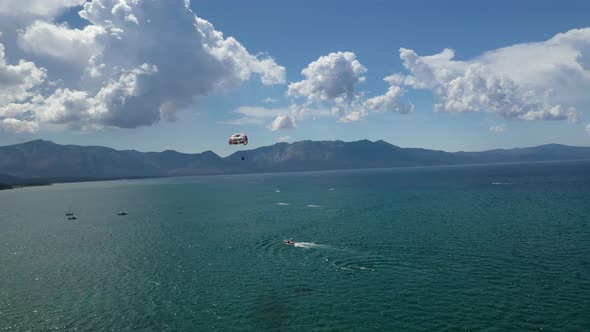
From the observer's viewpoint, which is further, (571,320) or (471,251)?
(471,251)

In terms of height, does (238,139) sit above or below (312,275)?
above

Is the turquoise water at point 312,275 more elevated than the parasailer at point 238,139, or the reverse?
the parasailer at point 238,139

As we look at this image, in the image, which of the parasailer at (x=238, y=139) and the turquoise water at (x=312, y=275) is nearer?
the turquoise water at (x=312, y=275)

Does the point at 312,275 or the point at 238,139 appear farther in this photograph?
the point at 238,139

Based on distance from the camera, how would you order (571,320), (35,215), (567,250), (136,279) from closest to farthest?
(571,320), (136,279), (567,250), (35,215)

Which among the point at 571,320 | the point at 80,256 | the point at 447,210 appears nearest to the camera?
the point at 571,320

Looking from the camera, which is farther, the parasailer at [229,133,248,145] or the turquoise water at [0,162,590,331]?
the parasailer at [229,133,248,145]

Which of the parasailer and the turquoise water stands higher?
the parasailer

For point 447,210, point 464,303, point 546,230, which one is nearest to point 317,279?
point 464,303

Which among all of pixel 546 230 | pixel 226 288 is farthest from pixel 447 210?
pixel 226 288

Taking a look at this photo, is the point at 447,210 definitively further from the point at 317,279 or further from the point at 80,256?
the point at 80,256
